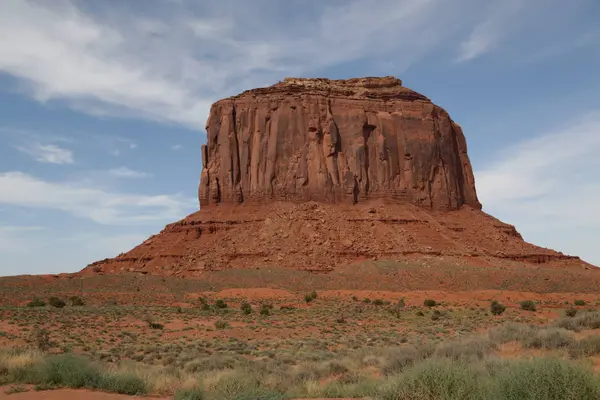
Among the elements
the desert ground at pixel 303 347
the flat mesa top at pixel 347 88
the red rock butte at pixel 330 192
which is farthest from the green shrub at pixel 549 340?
the flat mesa top at pixel 347 88

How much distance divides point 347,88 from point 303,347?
216 ft

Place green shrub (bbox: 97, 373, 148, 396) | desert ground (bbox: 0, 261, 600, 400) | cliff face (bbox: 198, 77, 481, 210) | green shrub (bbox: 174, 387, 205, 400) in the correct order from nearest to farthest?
desert ground (bbox: 0, 261, 600, 400) < green shrub (bbox: 174, 387, 205, 400) < green shrub (bbox: 97, 373, 148, 396) < cliff face (bbox: 198, 77, 481, 210)

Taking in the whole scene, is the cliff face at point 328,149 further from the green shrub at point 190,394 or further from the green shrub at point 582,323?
the green shrub at point 190,394

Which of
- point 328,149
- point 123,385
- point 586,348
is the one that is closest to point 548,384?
point 123,385

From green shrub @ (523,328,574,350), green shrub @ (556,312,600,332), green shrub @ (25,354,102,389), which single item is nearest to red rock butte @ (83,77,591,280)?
green shrub @ (556,312,600,332)

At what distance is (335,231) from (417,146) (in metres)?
19.5

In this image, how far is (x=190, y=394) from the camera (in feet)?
30.8

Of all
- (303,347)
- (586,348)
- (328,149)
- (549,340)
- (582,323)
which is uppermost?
(328,149)

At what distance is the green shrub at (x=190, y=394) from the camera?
9305 millimetres

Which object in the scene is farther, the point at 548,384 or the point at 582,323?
the point at 582,323

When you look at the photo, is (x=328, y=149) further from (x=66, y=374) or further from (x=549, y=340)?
(x=66, y=374)

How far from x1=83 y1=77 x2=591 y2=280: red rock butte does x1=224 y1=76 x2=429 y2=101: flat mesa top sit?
165 mm

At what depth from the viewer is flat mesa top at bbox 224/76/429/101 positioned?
79.4 metres

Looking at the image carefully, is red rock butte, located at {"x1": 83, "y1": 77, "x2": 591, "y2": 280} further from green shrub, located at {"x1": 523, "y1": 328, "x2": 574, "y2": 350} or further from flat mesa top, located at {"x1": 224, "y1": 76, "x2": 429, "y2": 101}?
green shrub, located at {"x1": 523, "y1": 328, "x2": 574, "y2": 350}
